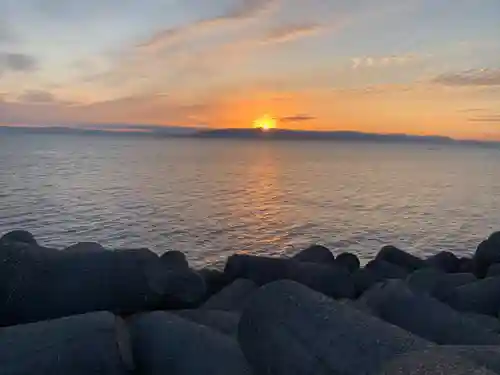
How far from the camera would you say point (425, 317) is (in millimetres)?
7176

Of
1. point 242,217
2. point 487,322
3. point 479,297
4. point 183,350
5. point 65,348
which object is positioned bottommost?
point 242,217

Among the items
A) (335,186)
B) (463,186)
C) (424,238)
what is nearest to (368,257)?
(424,238)

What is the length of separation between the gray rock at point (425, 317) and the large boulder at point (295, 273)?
212 cm

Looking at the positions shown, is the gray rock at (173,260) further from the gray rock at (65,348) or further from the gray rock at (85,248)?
the gray rock at (65,348)

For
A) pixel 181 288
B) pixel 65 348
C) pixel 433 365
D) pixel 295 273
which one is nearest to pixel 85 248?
pixel 181 288

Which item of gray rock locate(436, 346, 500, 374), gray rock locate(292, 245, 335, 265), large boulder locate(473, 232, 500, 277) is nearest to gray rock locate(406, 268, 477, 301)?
large boulder locate(473, 232, 500, 277)

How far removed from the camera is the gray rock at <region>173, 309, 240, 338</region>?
682 cm

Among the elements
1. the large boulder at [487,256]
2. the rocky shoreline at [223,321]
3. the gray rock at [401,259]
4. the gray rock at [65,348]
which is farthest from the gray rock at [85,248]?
the large boulder at [487,256]

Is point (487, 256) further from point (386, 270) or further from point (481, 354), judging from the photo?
point (481, 354)

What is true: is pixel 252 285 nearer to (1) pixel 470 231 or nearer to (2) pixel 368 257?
(2) pixel 368 257

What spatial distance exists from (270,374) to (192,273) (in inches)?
171

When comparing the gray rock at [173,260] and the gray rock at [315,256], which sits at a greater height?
the gray rock at [173,260]

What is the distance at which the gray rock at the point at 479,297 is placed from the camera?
8.78 metres

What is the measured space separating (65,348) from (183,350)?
3.70ft
